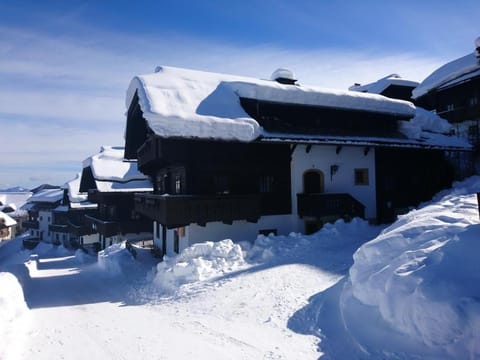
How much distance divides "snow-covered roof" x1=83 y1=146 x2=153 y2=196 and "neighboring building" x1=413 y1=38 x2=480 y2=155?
24.9 m

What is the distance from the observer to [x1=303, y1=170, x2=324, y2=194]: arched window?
1771cm

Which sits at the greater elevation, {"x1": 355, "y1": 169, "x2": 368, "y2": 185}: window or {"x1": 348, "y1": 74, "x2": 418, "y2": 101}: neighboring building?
{"x1": 348, "y1": 74, "x2": 418, "y2": 101}: neighboring building

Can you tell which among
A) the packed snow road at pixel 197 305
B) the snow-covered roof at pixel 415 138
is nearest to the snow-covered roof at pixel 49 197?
the packed snow road at pixel 197 305

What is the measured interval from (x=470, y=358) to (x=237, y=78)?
1698 cm

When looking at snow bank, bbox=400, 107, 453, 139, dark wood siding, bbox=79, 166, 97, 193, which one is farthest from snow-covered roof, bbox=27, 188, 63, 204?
snow bank, bbox=400, 107, 453, 139

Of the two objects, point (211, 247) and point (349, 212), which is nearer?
point (211, 247)

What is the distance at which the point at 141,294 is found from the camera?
12695mm

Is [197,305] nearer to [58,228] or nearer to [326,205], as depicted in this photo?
[326,205]

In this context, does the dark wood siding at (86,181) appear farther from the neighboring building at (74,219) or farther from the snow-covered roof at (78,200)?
the snow-covered roof at (78,200)

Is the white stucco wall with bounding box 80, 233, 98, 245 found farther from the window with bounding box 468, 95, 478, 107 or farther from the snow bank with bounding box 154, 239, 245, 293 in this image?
the window with bounding box 468, 95, 478, 107

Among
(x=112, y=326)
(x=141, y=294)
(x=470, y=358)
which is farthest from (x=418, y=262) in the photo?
(x=141, y=294)

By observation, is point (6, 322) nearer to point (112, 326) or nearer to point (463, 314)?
point (112, 326)

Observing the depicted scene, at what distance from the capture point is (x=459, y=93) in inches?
990

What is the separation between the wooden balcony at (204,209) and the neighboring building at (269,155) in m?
0.04
